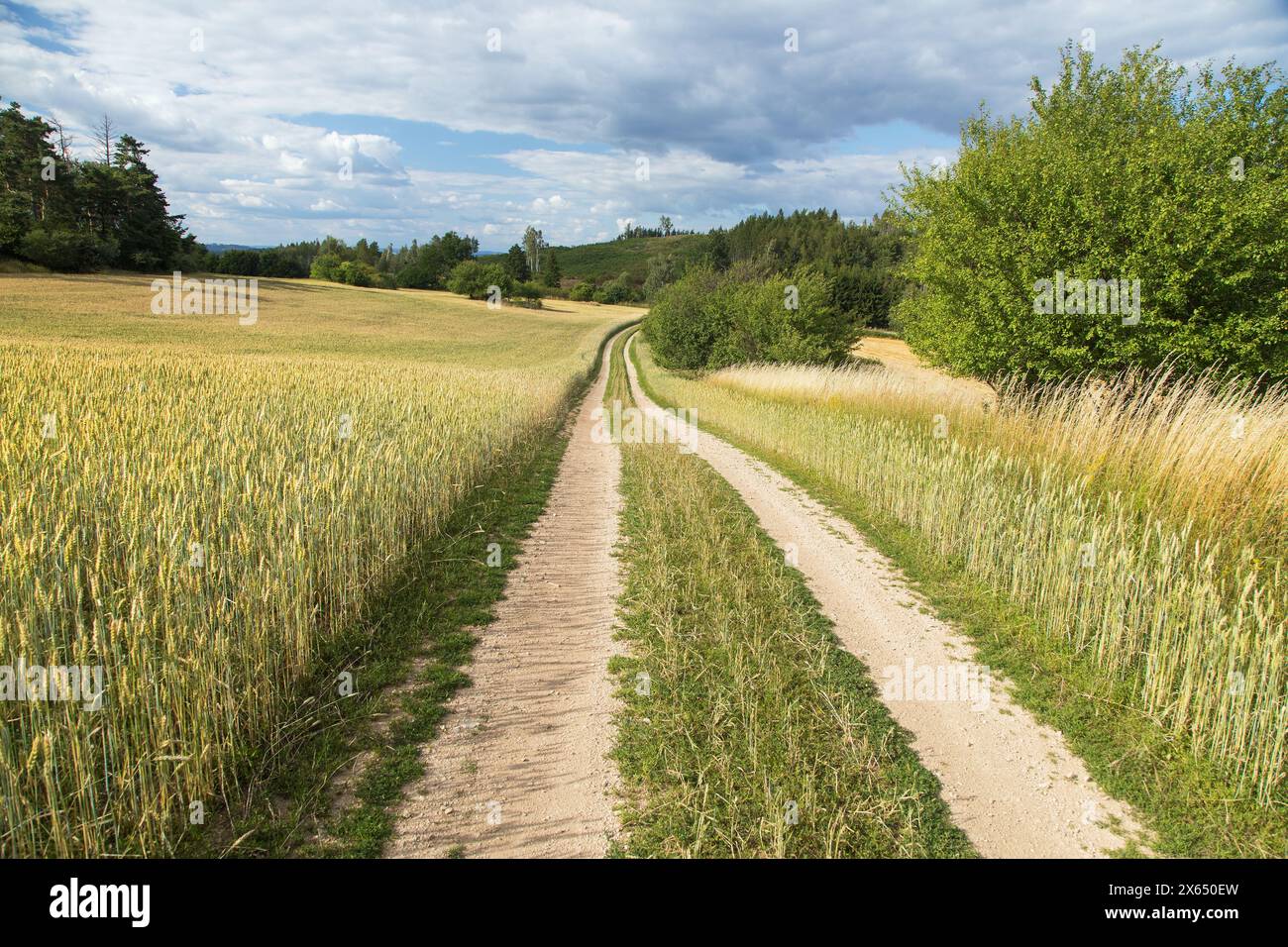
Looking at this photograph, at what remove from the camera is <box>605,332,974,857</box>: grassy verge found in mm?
3428

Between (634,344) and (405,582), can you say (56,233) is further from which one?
(405,582)

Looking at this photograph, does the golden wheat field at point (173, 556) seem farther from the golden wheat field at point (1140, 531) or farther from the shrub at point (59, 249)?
the shrub at point (59, 249)

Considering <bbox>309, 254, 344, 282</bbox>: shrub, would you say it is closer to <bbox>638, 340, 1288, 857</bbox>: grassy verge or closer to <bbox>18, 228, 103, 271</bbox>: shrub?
<bbox>18, 228, 103, 271</bbox>: shrub

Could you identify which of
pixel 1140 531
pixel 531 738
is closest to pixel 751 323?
pixel 1140 531

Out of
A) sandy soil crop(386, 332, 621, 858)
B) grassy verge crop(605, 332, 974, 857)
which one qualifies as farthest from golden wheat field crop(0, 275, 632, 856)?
grassy verge crop(605, 332, 974, 857)


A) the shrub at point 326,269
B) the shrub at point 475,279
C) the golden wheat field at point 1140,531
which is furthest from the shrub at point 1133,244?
the shrub at point 326,269

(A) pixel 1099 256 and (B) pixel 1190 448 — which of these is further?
(A) pixel 1099 256

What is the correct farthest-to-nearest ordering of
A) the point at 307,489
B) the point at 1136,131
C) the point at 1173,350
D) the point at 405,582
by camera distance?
1. the point at 1136,131
2. the point at 1173,350
3. the point at 405,582
4. the point at 307,489

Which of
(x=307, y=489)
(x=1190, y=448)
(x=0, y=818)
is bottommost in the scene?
(x=0, y=818)

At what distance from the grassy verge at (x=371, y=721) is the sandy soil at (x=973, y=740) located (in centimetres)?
339

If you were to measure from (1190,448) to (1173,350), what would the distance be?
20.7 feet

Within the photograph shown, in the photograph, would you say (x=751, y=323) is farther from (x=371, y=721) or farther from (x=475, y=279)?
(x=475, y=279)

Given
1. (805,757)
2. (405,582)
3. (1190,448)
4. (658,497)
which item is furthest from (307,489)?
(1190,448)

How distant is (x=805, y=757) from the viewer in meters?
4.05
